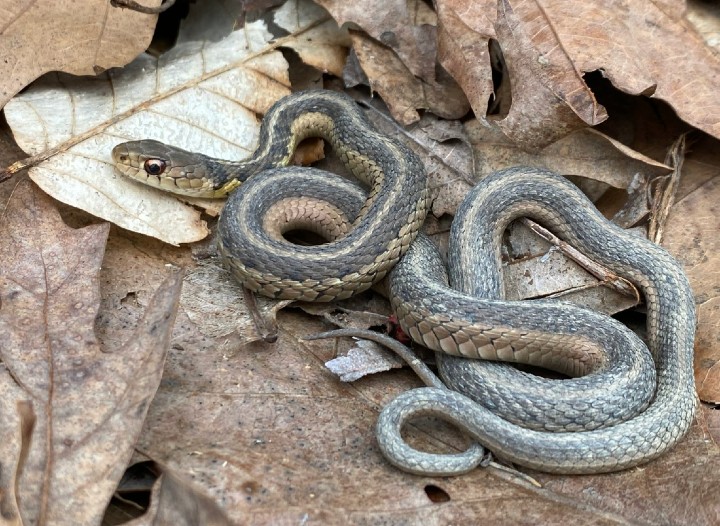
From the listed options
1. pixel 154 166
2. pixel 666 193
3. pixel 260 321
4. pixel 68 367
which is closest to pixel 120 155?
pixel 154 166

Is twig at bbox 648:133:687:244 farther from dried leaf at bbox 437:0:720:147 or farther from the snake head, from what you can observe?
the snake head

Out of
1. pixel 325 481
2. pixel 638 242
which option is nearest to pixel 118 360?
pixel 325 481

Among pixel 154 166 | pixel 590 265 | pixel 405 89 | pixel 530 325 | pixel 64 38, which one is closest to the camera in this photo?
pixel 530 325

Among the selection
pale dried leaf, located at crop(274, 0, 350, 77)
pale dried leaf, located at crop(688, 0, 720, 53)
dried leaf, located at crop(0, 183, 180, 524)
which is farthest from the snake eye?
pale dried leaf, located at crop(688, 0, 720, 53)

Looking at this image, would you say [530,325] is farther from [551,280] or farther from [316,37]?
[316,37]

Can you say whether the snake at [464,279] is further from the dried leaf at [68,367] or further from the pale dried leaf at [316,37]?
the dried leaf at [68,367]

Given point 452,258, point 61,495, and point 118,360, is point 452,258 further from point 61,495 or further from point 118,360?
point 61,495

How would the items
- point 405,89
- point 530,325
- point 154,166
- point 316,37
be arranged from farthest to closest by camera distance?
point 316,37 → point 405,89 → point 154,166 → point 530,325
